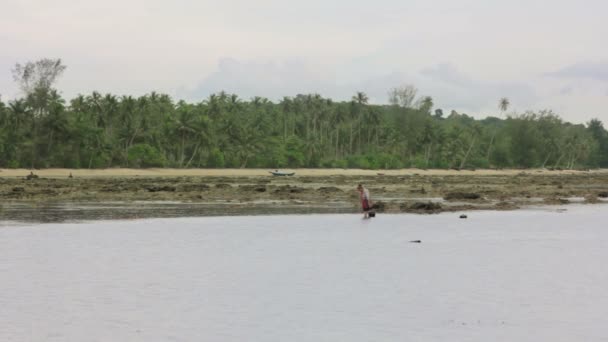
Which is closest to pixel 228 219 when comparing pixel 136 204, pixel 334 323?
pixel 136 204

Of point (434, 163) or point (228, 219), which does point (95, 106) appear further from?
point (228, 219)

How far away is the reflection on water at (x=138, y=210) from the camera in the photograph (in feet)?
128

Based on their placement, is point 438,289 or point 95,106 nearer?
point 438,289

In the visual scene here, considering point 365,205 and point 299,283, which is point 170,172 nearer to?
point 365,205

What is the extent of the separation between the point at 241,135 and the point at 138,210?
315 feet

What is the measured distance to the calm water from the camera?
547 inches

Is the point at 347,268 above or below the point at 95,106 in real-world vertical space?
below

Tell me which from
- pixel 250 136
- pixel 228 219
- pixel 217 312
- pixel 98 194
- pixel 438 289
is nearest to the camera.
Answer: pixel 217 312

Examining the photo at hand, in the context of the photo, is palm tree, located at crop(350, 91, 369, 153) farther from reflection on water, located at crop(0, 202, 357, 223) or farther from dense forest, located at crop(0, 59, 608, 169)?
reflection on water, located at crop(0, 202, 357, 223)

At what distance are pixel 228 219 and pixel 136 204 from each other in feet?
41.1

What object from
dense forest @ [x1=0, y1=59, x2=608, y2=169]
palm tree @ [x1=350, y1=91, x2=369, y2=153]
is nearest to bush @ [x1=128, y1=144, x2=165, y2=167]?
dense forest @ [x1=0, y1=59, x2=608, y2=169]

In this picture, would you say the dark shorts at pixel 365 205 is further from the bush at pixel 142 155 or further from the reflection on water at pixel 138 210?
the bush at pixel 142 155

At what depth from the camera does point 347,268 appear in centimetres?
2183

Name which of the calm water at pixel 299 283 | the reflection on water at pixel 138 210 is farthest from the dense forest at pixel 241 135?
the calm water at pixel 299 283
